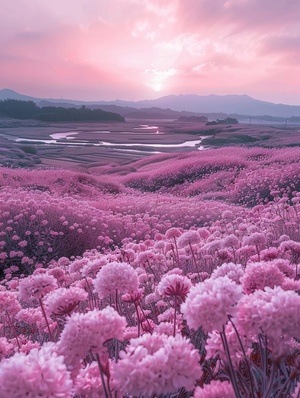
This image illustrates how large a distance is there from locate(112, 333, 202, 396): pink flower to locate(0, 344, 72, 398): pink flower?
195mm

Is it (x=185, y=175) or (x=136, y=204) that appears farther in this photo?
(x=185, y=175)

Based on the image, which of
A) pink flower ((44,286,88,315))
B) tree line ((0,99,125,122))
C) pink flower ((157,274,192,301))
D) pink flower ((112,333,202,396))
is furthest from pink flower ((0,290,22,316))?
tree line ((0,99,125,122))

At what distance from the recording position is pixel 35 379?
139 cm

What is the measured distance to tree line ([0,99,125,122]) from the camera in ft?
457

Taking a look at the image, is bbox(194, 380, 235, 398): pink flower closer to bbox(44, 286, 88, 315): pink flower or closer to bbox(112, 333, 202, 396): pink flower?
bbox(112, 333, 202, 396): pink flower

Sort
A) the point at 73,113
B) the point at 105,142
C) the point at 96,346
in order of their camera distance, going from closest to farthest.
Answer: the point at 96,346, the point at 105,142, the point at 73,113

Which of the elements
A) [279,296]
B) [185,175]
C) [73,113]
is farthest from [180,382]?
[73,113]

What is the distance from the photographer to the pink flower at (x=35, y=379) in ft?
4.52

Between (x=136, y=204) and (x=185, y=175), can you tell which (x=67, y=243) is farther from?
(x=185, y=175)

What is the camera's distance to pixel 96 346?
65.8 inches

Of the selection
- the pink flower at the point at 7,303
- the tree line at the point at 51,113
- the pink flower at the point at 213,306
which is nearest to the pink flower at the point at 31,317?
the pink flower at the point at 7,303

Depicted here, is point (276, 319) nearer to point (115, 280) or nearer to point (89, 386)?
point (89, 386)

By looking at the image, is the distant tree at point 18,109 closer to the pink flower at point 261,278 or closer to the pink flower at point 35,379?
the pink flower at point 261,278

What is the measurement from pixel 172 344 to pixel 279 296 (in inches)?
18.3
